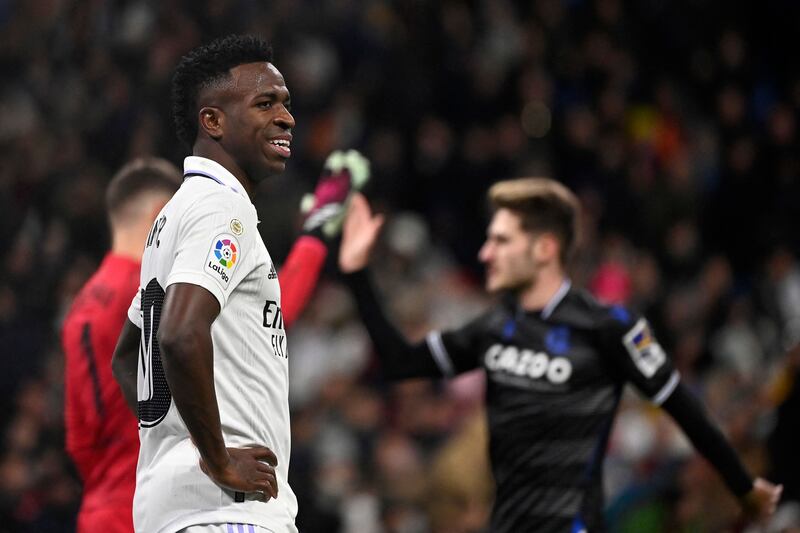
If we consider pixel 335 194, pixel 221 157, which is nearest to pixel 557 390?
pixel 335 194

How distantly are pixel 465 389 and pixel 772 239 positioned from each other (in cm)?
339

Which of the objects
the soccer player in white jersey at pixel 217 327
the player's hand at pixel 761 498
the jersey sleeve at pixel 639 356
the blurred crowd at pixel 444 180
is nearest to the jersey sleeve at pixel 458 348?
the jersey sleeve at pixel 639 356

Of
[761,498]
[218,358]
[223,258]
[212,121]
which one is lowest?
[761,498]

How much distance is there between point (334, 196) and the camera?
5402 mm

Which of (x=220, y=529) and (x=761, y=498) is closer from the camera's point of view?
(x=220, y=529)

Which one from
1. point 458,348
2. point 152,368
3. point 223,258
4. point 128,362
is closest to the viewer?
point 223,258

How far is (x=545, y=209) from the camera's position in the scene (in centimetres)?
561

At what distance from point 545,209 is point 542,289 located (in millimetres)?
411

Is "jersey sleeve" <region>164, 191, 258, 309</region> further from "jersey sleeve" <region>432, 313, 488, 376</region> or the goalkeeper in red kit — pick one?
"jersey sleeve" <region>432, 313, 488, 376</region>

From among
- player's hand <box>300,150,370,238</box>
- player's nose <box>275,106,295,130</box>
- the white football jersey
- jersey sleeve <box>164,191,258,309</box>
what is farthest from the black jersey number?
player's hand <box>300,150,370,238</box>

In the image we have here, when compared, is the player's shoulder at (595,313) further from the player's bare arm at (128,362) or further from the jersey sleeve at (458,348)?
the player's bare arm at (128,362)

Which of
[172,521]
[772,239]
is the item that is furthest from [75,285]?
[172,521]

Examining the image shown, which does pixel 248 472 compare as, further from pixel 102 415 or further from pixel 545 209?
pixel 545 209

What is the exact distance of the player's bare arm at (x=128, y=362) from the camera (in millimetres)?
3734
